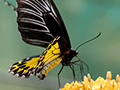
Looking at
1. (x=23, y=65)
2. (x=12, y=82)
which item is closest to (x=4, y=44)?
(x=12, y=82)

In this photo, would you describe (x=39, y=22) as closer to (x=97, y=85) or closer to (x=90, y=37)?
(x=97, y=85)

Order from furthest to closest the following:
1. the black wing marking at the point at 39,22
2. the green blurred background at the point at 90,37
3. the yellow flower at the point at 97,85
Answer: the green blurred background at the point at 90,37, the black wing marking at the point at 39,22, the yellow flower at the point at 97,85

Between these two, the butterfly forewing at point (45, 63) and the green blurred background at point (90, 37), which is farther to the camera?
the green blurred background at point (90, 37)

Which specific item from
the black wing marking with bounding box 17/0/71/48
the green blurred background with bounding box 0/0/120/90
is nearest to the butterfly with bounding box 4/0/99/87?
the black wing marking with bounding box 17/0/71/48

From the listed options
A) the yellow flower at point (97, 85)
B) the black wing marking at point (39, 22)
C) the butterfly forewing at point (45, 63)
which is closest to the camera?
the yellow flower at point (97, 85)

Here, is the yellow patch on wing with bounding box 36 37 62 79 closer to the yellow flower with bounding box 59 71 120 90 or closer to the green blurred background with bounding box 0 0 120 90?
the yellow flower with bounding box 59 71 120 90

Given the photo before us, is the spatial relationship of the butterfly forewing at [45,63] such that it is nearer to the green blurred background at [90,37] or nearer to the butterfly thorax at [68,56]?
the butterfly thorax at [68,56]

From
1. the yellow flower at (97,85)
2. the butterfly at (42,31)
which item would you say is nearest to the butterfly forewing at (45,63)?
the butterfly at (42,31)

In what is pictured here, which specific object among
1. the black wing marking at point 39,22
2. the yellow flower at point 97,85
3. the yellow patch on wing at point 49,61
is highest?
the black wing marking at point 39,22

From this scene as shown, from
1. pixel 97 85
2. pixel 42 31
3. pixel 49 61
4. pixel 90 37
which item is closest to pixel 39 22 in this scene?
pixel 42 31
